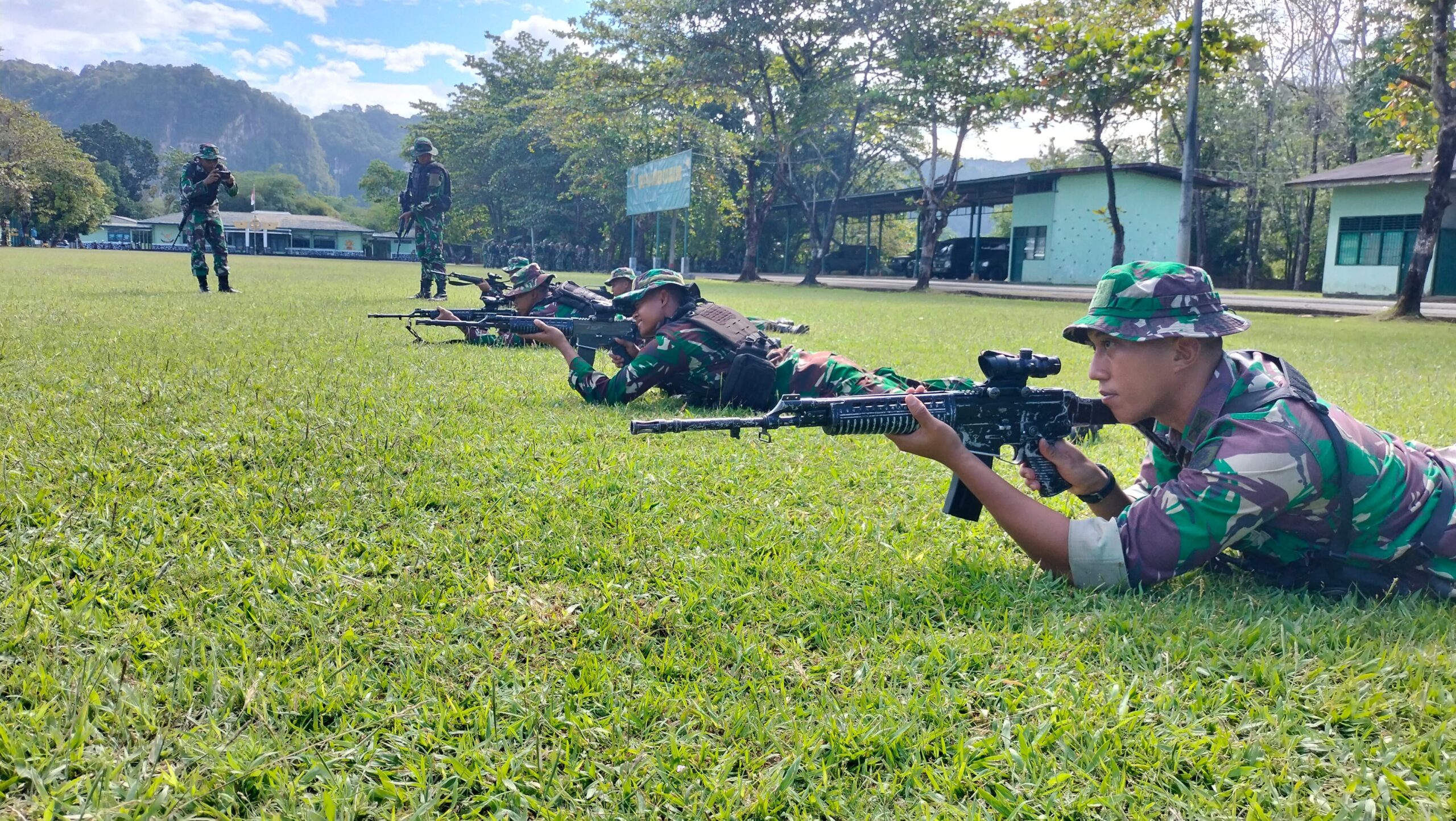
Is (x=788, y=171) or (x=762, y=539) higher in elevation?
(x=788, y=171)

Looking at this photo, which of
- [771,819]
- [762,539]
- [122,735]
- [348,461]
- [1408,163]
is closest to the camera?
[771,819]

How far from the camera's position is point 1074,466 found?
3301 millimetres

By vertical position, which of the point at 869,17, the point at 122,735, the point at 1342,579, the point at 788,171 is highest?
the point at 869,17

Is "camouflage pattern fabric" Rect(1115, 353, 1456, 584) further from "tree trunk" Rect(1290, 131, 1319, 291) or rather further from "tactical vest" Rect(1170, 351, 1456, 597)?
"tree trunk" Rect(1290, 131, 1319, 291)

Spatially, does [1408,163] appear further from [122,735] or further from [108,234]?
[108,234]

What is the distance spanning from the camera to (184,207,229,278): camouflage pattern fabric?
15.9 meters

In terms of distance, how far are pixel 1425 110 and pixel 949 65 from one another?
11931 millimetres

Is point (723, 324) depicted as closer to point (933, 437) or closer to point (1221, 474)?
point (933, 437)

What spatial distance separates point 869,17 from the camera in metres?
28.3

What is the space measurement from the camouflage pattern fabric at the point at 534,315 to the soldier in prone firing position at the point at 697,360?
4.85 ft

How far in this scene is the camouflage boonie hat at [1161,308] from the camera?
2.68m

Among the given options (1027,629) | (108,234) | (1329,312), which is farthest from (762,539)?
(108,234)

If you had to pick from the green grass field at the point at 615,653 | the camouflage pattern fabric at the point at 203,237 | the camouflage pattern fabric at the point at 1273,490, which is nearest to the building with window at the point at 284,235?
the camouflage pattern fabric at the point at 203,237

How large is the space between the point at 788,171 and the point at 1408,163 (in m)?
19.1
